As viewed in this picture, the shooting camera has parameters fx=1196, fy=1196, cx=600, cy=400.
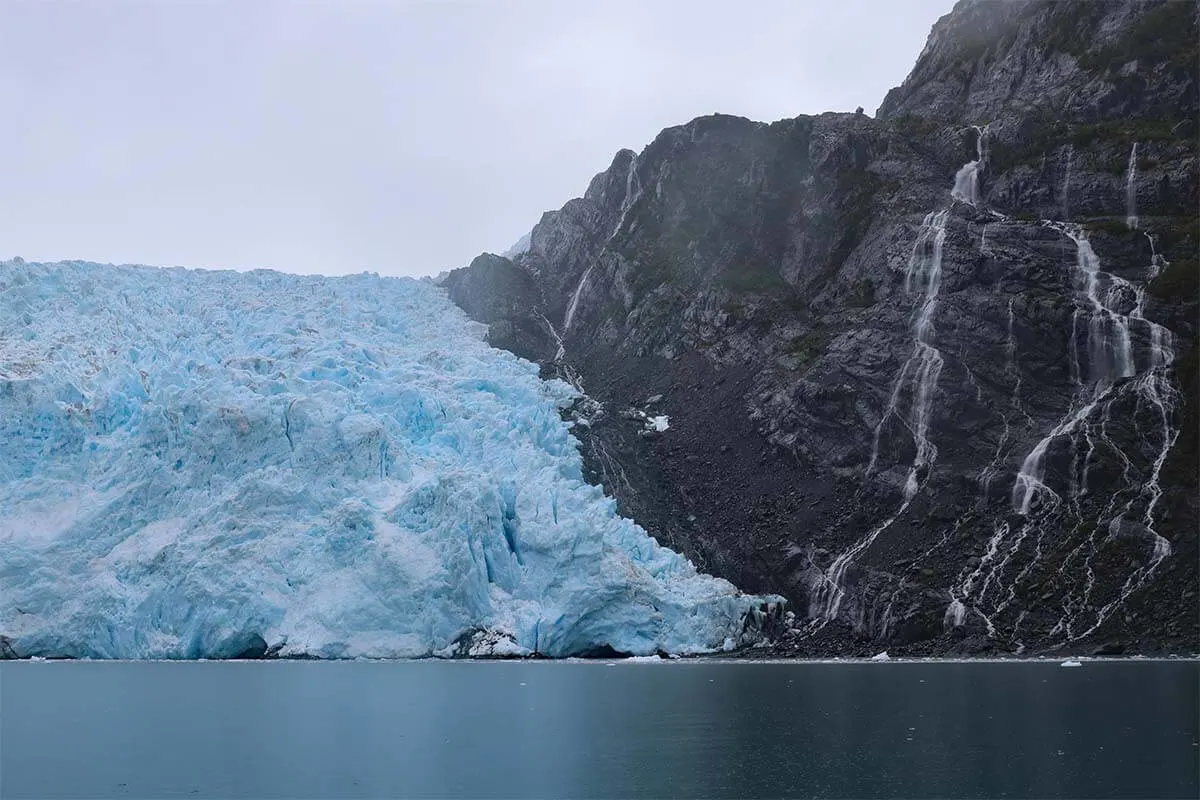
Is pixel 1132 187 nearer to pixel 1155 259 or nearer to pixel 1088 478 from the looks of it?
pixel 1155 259

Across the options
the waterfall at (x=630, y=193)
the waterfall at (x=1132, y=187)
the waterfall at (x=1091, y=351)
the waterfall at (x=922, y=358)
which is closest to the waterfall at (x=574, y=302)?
the waterfall at (x=630, y=193)

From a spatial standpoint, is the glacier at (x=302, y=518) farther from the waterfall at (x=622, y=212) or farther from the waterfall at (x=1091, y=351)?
the waterfall at (x=622, y=212)

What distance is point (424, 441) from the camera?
46812mm

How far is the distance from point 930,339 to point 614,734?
28.5 meters

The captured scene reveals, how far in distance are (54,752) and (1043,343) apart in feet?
119

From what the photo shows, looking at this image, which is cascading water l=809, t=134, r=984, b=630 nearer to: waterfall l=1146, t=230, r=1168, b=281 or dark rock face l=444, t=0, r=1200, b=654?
dark rock face l=444, t=0, r=1200, b=654

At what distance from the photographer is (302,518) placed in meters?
41.2

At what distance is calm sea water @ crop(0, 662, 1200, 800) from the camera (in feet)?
57.6

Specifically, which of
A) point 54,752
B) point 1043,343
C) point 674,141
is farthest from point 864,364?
point 54,752

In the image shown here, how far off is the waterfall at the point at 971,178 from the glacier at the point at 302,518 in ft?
68.5

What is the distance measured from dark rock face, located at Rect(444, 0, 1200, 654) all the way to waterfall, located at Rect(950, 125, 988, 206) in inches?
7.6

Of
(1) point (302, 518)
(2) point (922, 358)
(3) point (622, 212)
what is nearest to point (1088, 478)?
(2) point (922, 358)

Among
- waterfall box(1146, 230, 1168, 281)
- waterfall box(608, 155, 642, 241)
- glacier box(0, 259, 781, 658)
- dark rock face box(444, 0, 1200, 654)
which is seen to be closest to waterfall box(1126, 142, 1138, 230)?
dark rock face box(444, 0, 1200, 654)

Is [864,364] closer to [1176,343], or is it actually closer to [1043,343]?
[1043,343]
